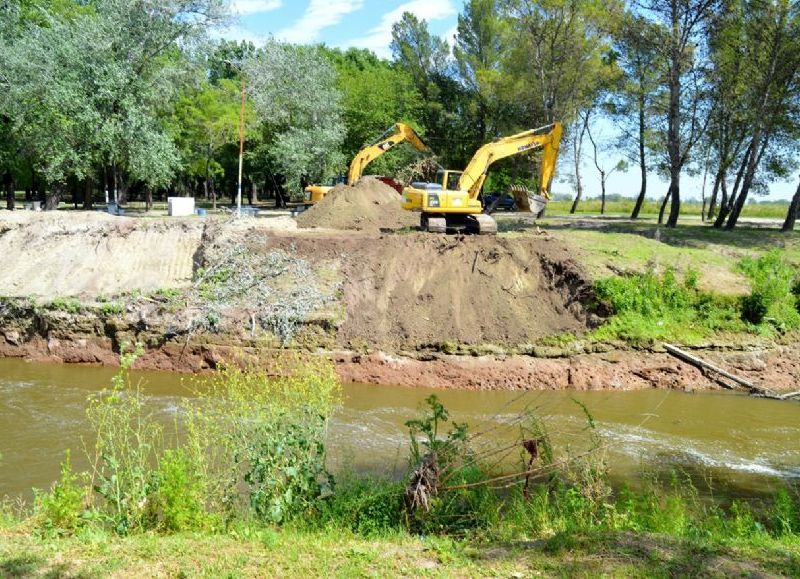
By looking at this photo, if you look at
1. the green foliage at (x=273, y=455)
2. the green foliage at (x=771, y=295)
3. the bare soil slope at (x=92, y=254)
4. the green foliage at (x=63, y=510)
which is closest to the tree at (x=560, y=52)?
the green foliage at (x=771, y=295)

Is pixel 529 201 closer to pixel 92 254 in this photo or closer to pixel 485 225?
pixel 485 225

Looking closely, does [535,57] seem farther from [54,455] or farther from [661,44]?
[54,455]

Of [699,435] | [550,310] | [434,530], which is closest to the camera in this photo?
[434,530]

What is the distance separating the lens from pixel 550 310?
1698cm

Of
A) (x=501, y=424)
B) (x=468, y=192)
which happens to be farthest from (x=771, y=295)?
(x=501, y=424)

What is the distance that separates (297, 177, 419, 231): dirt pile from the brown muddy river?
9055mm

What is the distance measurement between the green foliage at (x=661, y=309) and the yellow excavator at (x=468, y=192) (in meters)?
4.31

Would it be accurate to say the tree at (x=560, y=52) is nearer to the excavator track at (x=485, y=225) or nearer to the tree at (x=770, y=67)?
the tree at (x=770, y=67)

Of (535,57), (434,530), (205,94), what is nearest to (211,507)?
(434,530)

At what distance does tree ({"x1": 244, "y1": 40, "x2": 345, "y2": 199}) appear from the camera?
3638 cm

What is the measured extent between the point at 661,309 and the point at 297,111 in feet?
83.7

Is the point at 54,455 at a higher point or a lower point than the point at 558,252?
lower

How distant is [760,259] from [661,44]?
33.8 ft

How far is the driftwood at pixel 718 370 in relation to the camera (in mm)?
14984
